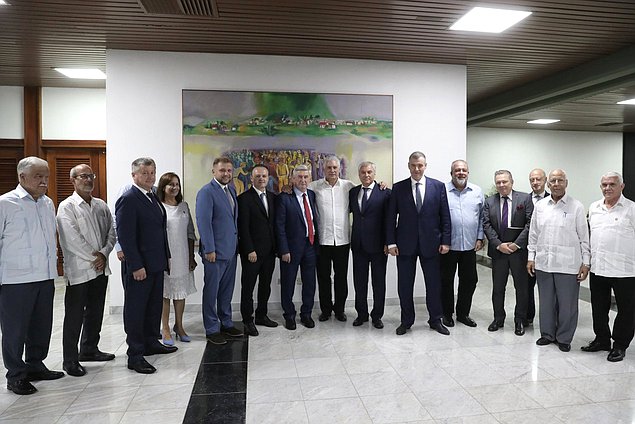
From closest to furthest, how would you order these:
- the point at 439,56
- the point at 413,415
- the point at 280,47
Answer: the point at 413,415
the point at 280,47
the point at 439,56

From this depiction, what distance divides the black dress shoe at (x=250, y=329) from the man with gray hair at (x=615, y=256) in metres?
3.09

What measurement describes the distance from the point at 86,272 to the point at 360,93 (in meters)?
3.61

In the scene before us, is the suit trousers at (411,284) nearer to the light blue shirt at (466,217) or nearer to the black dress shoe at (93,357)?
the light blue shirt at (466,217)

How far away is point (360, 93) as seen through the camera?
5.90m

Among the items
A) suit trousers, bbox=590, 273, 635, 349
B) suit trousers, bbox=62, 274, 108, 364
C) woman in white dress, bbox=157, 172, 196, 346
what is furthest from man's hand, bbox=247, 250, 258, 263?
suit trousers, bbox=590, 273, 635, 349

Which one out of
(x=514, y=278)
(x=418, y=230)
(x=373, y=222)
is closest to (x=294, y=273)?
(x=373, y=222)

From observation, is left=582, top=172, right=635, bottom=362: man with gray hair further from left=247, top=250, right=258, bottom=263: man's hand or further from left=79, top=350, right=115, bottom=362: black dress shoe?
left=79, top=350, right=115, bottom=362: black dress shoe

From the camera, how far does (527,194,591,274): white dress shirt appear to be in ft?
14.0

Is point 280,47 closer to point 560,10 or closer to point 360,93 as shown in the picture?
point 360,93

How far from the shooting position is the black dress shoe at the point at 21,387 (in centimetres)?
348

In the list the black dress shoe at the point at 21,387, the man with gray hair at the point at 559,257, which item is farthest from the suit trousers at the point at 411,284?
the black dress shoe at the point at 21,387

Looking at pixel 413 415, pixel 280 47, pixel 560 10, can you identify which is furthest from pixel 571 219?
pixel 280 47

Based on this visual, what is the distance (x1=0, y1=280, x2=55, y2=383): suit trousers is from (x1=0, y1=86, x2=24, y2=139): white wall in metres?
4.91

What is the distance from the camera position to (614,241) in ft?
13.2
